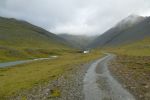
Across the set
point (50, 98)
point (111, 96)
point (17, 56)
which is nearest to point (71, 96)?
point (50, 98)

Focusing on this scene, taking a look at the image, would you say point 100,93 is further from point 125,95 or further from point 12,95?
point 12,95

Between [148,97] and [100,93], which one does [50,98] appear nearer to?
[100,93]

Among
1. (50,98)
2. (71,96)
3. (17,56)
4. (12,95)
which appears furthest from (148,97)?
(17,56)

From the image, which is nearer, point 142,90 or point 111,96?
point 111,96

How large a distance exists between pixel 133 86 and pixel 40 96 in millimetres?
11815

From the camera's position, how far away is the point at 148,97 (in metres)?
30.8

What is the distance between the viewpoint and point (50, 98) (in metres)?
33.2

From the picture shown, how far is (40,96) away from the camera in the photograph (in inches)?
1375

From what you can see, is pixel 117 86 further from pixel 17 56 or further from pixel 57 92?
pixel 17 56

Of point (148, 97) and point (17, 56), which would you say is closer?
point (148, 97)

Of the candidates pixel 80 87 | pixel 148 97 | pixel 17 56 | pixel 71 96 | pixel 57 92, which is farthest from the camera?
pixel 17 56

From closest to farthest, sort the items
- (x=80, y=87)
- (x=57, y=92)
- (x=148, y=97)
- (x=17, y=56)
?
(x=148, y=97), (x=57, y=92), (x=80, y=87), (x=17, y=56)

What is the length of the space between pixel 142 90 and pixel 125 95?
3569 millimetres

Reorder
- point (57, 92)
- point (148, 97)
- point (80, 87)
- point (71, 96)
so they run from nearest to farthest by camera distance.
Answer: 1. point (148, 97)
2. point (71, 96)
3. point (57, 92)
4. point (80, 87)
